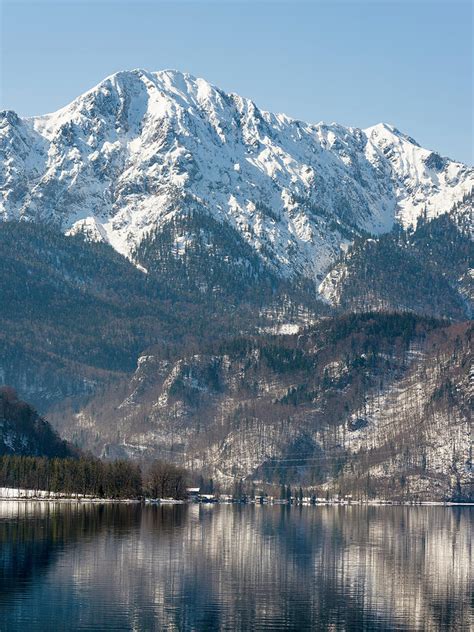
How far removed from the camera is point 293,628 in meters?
154

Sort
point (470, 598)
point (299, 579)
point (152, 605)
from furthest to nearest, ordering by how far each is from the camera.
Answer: point (299, 579), point (470, 598), point (152, 605)

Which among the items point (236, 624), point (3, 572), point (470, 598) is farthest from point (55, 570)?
point (470, 598)

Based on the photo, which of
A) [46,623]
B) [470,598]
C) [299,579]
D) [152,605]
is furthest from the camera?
[299,579]

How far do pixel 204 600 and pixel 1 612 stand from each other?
2600 centimetres

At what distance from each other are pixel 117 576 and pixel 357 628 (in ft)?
144

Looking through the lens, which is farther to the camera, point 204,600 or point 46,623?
point 204,600

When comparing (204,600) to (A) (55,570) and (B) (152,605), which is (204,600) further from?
(A) (55,570)

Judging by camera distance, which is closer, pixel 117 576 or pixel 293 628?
pixel 293 628

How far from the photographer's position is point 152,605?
6521 inches

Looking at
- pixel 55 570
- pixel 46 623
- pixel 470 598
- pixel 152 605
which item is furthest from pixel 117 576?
pixel 470 598

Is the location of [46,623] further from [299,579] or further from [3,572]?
[299,579]

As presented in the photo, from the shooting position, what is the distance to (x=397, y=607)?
17262cm

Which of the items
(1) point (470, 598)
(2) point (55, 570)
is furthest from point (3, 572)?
(1) point (470, 598)

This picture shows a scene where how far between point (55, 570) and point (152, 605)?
1209 inches
